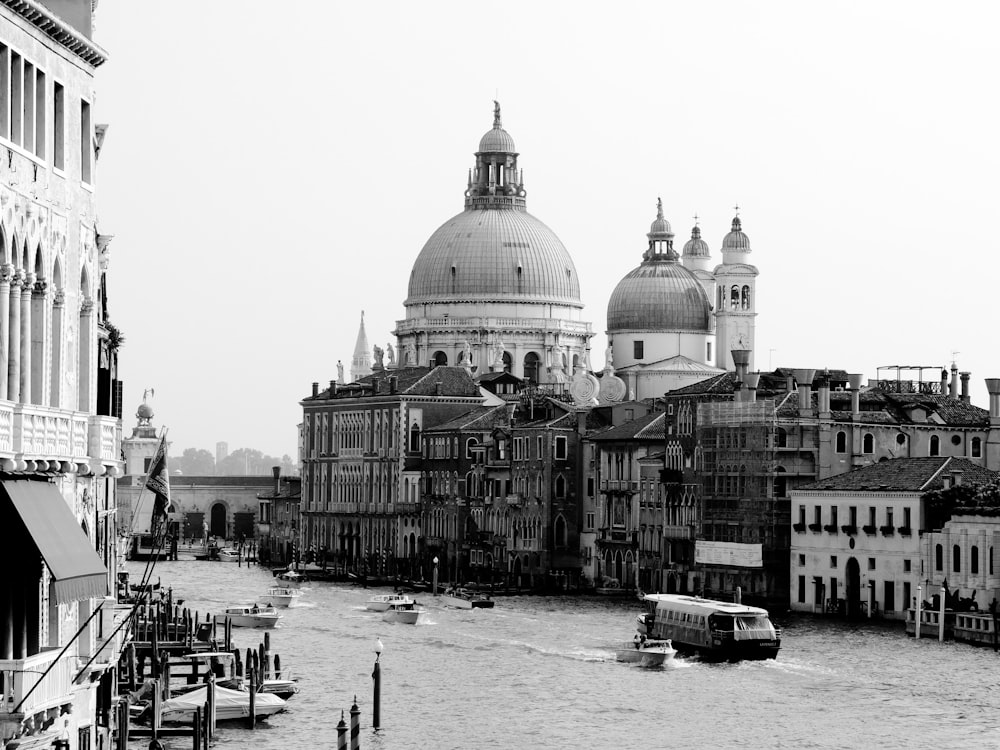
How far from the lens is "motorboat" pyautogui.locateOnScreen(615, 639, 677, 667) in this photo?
52.5 metres

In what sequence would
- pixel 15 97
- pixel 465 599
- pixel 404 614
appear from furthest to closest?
pixel 465 599 → pixel 404 614 → pixel 15 97

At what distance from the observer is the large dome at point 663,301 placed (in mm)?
120000

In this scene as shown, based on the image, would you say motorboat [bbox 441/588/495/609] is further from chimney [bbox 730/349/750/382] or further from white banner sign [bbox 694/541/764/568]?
chimney [bbox 730/349/750/382]

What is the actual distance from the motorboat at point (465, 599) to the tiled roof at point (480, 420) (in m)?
19.3

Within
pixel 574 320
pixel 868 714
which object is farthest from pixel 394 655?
pixel 574 320

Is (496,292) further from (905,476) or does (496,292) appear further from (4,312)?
(4,312)

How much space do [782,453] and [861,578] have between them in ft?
23.3

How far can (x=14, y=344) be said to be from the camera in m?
18.3

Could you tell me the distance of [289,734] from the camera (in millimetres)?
→ 39938

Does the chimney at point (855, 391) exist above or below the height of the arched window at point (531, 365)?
below

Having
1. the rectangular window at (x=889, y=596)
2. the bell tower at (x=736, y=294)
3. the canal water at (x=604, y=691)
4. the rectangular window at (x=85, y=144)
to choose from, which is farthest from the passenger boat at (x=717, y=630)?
the bell tower at (x=736, y=294)

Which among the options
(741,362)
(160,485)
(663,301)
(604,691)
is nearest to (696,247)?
(663,301)

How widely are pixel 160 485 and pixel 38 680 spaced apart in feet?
21.3

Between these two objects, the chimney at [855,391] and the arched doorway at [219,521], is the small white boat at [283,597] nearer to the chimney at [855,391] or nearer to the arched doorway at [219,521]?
the chimney at [855,391]
